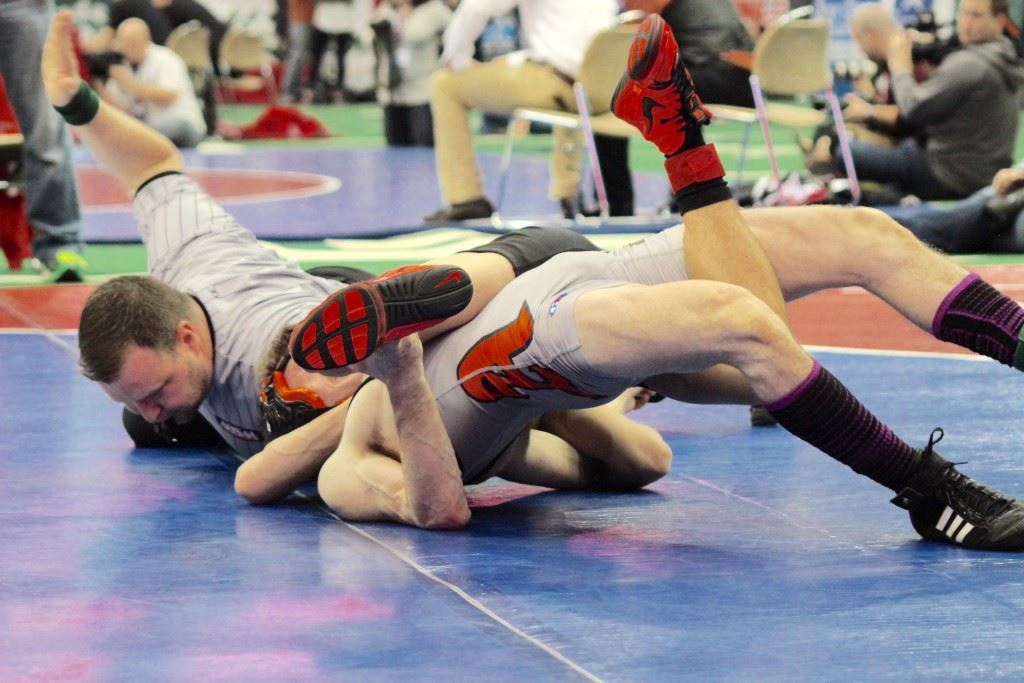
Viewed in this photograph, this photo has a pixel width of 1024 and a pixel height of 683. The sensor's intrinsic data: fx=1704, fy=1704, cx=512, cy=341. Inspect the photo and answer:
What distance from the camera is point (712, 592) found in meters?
2.77

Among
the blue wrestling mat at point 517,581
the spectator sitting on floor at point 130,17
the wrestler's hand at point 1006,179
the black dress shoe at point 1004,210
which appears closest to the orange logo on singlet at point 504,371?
the blue wrestling mat at point 517,581

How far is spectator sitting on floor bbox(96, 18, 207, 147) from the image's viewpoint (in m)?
13.3

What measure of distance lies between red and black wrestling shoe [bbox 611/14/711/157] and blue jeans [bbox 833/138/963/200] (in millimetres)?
5246

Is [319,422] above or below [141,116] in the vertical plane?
above

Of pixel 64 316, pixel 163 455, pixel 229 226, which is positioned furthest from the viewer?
pixel 64 316

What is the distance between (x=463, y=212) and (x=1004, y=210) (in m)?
2.70

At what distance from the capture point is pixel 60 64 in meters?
5.10

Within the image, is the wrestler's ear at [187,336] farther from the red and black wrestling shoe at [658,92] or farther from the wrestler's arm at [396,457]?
the red and black wrestling shoe at [658,92]

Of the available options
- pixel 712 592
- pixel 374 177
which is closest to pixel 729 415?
pixel 712 592

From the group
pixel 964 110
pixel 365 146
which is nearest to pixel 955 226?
pixel 964 110

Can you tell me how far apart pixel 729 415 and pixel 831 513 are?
1233 mm

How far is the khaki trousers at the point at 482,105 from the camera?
27.9 ft

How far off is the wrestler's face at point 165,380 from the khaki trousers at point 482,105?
5.12 metres

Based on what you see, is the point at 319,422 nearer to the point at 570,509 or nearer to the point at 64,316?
the point at 570,509
